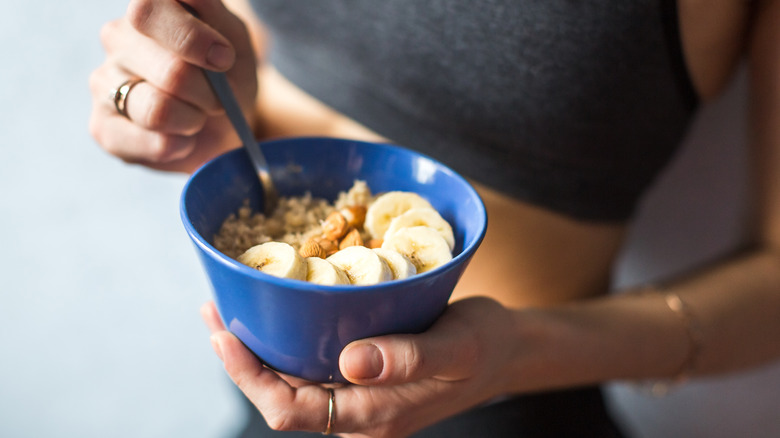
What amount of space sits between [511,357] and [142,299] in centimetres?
109

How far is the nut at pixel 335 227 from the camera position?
52cm

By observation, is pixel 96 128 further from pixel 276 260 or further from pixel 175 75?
pixel 276 260

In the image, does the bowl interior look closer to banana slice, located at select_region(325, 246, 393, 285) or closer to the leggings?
banana slice, located at select_region(325, 246, 393, 285)

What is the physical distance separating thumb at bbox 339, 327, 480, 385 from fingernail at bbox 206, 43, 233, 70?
280mm

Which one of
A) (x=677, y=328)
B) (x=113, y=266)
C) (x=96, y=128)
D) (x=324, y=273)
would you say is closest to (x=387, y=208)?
(x=324, y=273)

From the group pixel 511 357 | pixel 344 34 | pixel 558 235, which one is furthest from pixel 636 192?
pixel 344 34

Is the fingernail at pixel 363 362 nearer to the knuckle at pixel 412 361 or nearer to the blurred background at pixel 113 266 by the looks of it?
the knuckle at pixel 412 361

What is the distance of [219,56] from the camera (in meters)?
0.47

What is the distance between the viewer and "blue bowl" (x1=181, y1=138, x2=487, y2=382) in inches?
15.1

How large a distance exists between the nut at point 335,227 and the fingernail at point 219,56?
0.58 feet

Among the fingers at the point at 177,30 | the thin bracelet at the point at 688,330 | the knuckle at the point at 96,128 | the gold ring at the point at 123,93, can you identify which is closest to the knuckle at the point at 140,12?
the fingers at the point at 177,30

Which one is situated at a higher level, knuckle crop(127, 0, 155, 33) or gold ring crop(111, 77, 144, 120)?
knuckle crop(127, 0, 155, 33)

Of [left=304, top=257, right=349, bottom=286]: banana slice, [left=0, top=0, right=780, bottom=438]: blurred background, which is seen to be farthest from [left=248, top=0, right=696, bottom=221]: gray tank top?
[left=304, top=257, right=349, bottom=286]: banana slice

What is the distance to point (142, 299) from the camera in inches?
53.0
